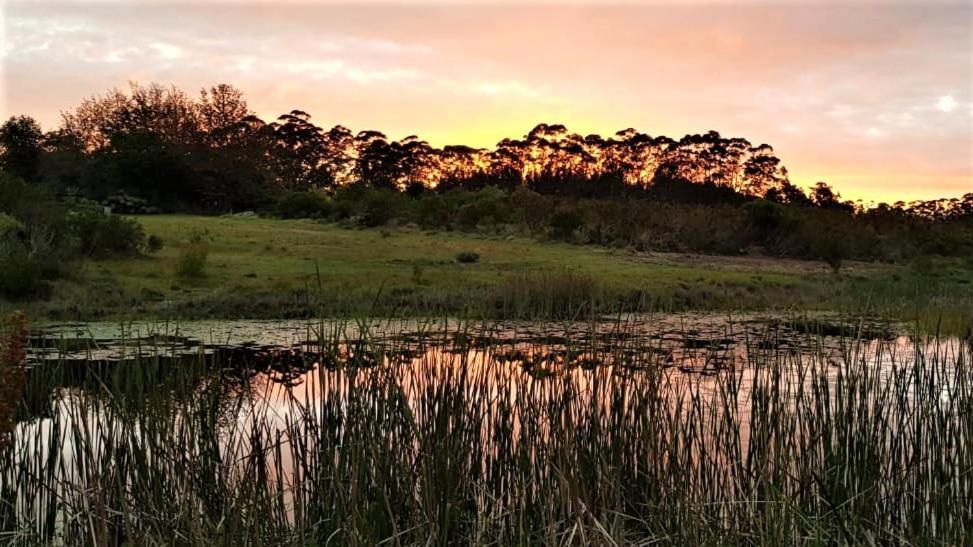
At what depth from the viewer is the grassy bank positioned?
42.8 feet

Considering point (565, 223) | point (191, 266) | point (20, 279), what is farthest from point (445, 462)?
point (565, 223)

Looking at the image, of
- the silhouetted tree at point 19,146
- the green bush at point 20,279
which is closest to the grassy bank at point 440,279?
the green bush at point 20,279

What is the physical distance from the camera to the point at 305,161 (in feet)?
196

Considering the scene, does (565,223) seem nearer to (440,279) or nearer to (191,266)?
(440,279)

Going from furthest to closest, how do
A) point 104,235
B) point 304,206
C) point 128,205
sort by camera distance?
point 304,206
point 128,205
point 104,235

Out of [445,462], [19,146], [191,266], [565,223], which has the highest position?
[19,146]

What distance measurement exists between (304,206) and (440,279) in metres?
20.7

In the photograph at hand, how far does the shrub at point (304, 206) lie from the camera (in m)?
35.3

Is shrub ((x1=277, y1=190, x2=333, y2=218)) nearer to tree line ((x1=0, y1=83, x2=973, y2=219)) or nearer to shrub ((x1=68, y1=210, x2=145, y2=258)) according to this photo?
tree line ((x1=0, y1=83, x2=973, y2=219))

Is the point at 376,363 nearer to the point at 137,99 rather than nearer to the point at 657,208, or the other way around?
the point at 657,208

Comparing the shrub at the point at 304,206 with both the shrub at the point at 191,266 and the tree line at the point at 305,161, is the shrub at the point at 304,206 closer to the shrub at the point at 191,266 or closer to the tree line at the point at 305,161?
the tree line at the point at 305,161

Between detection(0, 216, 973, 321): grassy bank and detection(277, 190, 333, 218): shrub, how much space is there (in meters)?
7.09

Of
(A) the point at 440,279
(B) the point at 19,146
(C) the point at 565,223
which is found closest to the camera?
(A) the point at 440,279

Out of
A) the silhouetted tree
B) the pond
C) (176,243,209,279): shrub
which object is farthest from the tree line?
the pond
